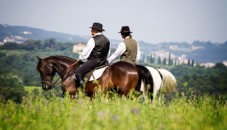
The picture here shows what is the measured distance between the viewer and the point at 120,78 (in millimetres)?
10500

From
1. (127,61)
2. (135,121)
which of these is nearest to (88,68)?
(127,61)

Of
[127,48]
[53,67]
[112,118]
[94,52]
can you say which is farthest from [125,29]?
[112,118]

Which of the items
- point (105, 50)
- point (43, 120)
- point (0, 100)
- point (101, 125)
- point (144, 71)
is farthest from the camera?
point (105, 50)

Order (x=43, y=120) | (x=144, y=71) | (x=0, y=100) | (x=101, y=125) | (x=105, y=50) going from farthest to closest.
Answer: (x=105, y=50), (x=144, y=71), (x=0, y=100), (x=43, y=120), (x=101, y=125)

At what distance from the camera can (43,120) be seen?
6.21 metres

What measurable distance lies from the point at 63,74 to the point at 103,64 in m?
1.42

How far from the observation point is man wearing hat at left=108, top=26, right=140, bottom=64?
1141cm

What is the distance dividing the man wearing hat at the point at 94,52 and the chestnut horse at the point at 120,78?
40 centimetres

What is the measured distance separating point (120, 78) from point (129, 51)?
1.31 m

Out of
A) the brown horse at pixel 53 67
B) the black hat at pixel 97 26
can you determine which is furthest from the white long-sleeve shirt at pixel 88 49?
the brown horse at pixel 53 67

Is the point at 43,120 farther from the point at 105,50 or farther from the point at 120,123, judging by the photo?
the point at 105,50

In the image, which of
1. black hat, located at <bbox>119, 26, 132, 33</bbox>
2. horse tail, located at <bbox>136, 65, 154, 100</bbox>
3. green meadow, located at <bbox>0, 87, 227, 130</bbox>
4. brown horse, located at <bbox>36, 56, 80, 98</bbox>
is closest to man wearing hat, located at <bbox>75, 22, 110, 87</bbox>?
black hat, located at <bbox>119, 26, 132, 33</bbox>

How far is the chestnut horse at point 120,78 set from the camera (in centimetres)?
1044

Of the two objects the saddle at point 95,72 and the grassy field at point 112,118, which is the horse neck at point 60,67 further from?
the grassy field at point 112,118
